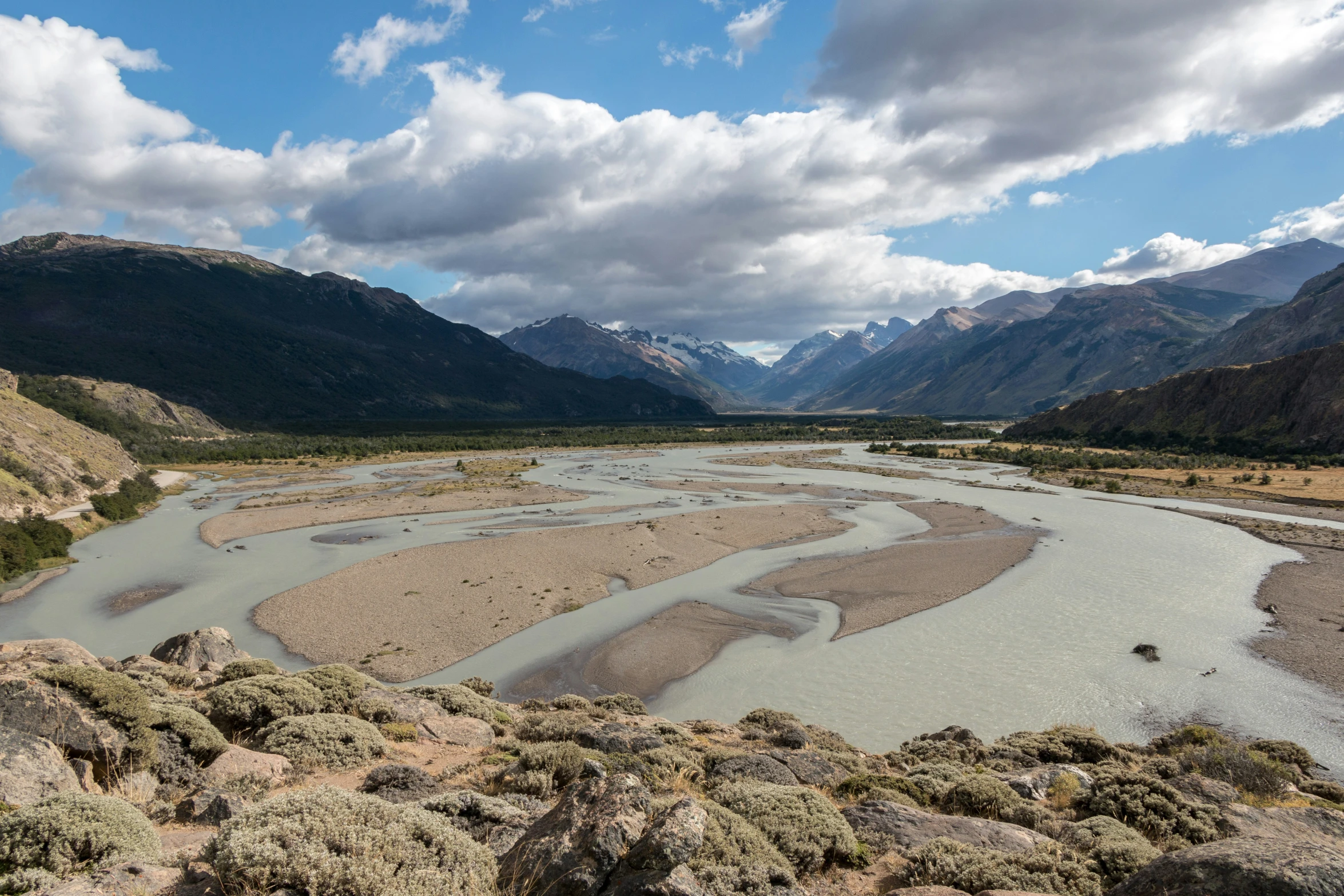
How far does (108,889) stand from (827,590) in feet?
85.0

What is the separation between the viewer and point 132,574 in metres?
31.7

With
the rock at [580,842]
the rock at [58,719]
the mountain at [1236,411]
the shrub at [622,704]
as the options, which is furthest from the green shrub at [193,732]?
the mountain at [1236,411]

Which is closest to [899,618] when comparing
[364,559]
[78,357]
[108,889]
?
[108,889]

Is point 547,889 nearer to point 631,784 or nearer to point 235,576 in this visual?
point 631,784

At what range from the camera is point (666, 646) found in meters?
22.4

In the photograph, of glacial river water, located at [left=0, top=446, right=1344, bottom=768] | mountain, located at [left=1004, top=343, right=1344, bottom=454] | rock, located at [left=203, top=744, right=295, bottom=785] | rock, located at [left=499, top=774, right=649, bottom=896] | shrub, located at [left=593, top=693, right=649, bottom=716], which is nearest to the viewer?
rock, located at [left=499, top=774, right=649, bottom=896]

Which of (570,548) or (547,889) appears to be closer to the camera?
(547,889)

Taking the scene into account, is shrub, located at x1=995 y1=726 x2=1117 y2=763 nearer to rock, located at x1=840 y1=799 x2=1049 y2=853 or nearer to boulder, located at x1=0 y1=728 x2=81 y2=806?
rock, located at x1=840 y1=799 x2=1049 y2=853

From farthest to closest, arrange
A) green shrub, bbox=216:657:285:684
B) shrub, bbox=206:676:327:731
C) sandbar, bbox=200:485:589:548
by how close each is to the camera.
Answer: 1. sandbar, bbox=200:485:589:548
2. green shrub, bbox=216:657:285:684
3. shrub, bbox=206:676:327:731

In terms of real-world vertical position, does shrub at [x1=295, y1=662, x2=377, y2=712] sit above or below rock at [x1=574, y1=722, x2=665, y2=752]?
above

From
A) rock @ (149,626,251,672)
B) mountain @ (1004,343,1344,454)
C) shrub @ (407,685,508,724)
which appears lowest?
shrub @ (407,685,508,724)

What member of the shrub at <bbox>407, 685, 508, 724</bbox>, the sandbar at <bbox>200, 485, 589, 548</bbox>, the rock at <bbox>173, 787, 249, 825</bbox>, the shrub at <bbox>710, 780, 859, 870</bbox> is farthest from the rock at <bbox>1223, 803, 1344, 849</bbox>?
the sandbar at <bbox>200, 485, 589, 548</bbox>

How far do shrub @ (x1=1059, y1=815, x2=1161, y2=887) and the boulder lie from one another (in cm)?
1185

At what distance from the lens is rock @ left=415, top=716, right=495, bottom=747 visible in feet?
41.1
